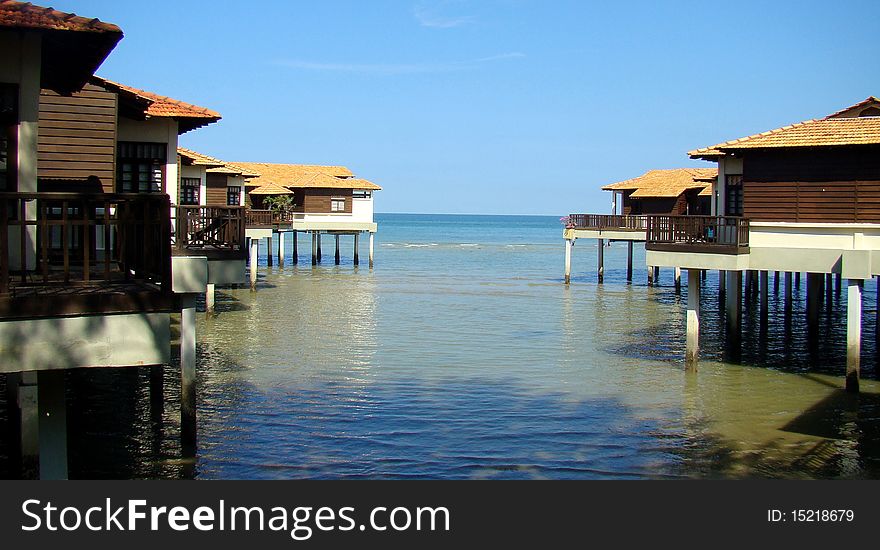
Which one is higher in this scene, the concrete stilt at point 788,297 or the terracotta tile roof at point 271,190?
the terracotta tile roof at point 271,190

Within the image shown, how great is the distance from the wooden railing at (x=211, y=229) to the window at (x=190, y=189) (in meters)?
13.7

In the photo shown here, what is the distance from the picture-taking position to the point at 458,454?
556 inches

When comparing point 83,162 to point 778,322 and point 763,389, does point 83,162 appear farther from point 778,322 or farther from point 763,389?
point 778,322

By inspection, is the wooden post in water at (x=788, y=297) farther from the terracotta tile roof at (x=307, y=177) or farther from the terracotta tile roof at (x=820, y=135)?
the terracotta tile roof at (x=307, y=177)

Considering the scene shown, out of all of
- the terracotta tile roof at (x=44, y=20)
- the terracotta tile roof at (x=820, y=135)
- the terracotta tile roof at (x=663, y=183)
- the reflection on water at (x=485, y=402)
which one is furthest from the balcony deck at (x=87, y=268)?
the terracotta tile roof at (x=663, y=183)

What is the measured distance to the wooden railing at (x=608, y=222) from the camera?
155ft

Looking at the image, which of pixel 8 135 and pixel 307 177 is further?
pixel 307 177

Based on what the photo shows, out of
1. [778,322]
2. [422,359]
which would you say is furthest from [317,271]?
[422,359]

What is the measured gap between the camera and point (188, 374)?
1283 cm

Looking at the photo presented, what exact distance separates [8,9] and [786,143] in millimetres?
16787

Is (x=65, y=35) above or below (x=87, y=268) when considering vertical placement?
above

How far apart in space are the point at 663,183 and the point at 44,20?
49.0m

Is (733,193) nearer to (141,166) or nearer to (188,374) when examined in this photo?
(141,166)

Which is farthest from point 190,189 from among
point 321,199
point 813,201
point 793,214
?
point 321,199
